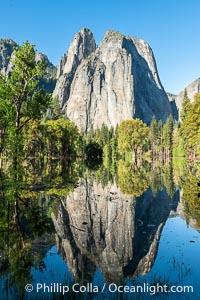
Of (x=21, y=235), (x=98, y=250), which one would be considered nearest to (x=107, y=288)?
(x=98, y=250)

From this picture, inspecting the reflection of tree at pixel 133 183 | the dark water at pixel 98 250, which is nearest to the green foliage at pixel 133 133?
the reflection of tree at pixel 133 183

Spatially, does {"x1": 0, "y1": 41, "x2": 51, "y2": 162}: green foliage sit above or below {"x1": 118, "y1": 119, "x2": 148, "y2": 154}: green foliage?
below

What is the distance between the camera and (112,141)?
5694 inches

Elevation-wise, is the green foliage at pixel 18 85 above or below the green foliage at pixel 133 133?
below

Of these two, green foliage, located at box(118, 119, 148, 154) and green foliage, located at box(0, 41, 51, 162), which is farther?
green foliage, located at box(118, 119, 148, 154)

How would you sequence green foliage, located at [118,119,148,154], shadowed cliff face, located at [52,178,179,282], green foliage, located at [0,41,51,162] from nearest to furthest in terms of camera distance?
shadowed cliff face, located at [52,178,179,282], green foliage, located at [0,41,51,162], green foliage, located at [118,119,148,154]

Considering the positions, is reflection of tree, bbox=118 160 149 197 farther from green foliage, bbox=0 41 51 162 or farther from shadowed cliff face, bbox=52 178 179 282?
green foliage, bbox=0 41 51 162

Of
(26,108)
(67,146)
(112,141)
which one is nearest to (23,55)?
(26,108)

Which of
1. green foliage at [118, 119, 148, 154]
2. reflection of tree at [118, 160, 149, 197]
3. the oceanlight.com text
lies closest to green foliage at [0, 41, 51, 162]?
reflection of tree at [118, 160, 149, 197]

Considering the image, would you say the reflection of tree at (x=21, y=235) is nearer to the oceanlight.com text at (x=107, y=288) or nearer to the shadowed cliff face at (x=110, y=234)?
the oceanlight.com text at (x=107, y=288)

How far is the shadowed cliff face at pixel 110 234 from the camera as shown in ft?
29.1

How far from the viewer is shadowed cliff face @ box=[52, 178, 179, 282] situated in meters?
8.88

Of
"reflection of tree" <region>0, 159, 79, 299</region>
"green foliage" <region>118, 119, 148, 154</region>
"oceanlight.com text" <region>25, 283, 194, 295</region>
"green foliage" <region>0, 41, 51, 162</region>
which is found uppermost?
"green foliage" <region>118, 119, 148, 154</region>

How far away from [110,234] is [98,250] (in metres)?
2.03
